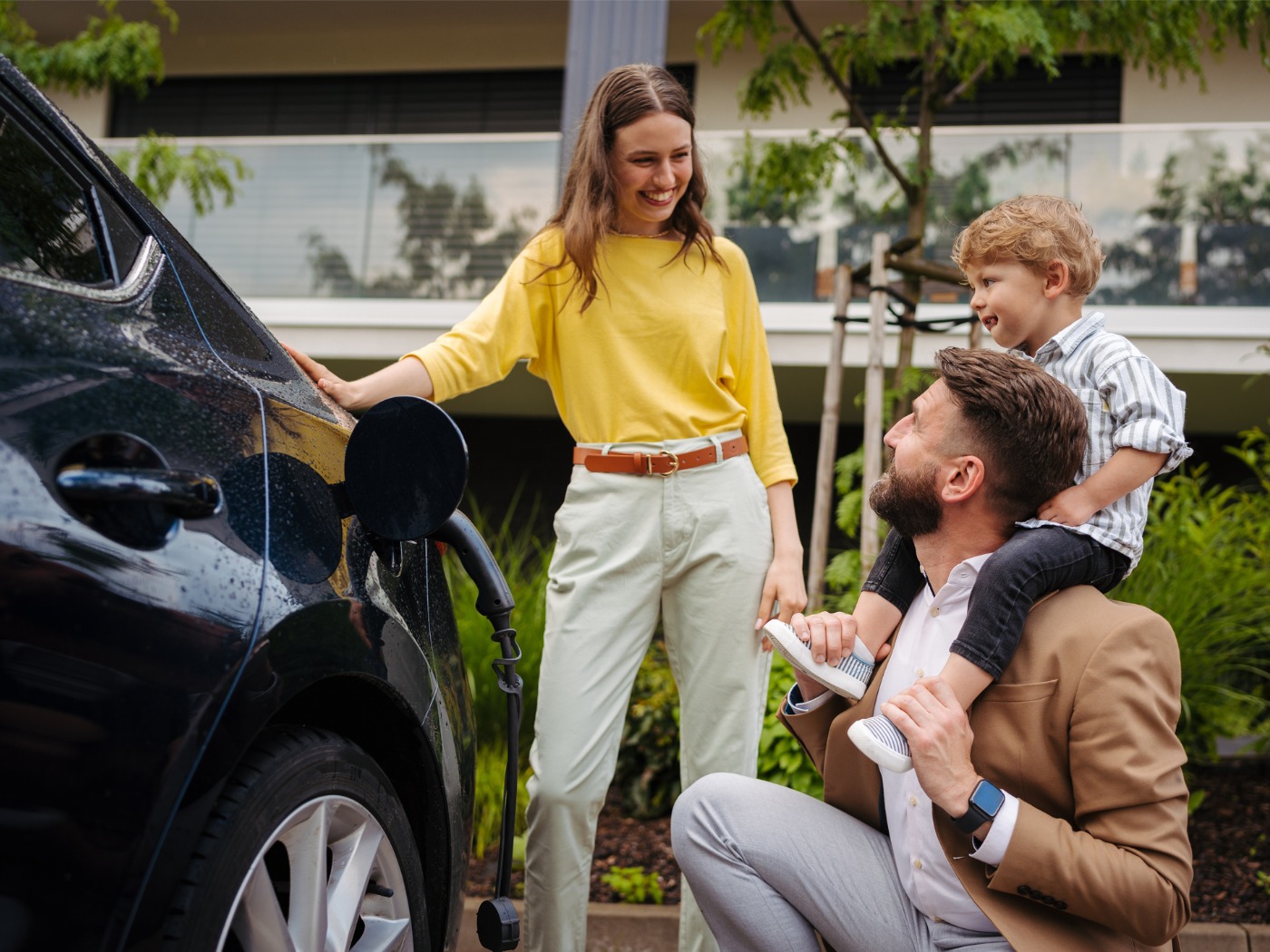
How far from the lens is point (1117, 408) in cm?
216

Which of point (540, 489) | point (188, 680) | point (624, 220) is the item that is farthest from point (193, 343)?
point (540, 489)

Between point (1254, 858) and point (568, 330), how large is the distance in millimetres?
3107

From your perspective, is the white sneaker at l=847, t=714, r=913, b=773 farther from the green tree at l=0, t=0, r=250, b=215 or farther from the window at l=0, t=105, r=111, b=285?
the green tree at l=0, t=0, r=250, b=215

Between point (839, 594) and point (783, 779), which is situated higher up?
point (839, 594)

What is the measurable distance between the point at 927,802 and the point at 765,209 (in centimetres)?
760

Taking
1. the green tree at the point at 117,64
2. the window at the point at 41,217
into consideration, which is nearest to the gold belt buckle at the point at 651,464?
the window at the point at 41,217

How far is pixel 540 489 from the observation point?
11.7 m

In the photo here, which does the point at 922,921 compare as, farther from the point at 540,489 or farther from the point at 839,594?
the point at 540,489

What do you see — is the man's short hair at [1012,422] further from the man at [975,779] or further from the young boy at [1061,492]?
the young boy at [1061,492]

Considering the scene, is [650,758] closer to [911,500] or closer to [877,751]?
[911,500]

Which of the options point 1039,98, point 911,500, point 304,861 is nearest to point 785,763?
point 911,500

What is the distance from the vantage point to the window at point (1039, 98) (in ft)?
37.5

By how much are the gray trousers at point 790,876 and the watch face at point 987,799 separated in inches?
11.8

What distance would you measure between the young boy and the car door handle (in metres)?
0.93
